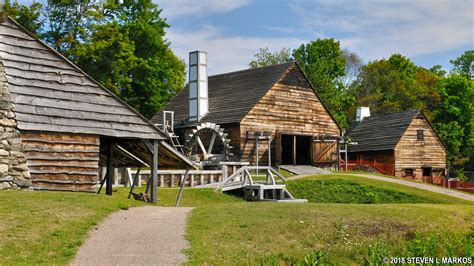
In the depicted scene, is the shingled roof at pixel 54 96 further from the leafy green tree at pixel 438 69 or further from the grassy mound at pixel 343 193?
the leafy green tree at pixel 438 69

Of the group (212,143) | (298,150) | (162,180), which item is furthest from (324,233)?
(298,150)

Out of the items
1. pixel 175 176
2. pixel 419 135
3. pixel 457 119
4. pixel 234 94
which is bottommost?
pixel 175 176

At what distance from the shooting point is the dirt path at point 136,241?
1179cm

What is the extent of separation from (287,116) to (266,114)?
2.05 meters

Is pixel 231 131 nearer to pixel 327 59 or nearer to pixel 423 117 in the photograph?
pixel 423 117

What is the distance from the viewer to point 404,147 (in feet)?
166

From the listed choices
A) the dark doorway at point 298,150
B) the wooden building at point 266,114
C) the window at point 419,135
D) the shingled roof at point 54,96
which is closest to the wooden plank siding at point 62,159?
the shingled roof at point 54,96

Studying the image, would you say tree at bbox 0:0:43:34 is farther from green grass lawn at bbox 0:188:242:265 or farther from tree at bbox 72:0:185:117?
green grass lawn at bbox 0:188:242:265

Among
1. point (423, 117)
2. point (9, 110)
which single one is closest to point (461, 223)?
point (9, 110)

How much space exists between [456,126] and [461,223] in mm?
55009

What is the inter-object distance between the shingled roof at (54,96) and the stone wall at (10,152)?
0.23 meters

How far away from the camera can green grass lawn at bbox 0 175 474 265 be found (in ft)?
40.2

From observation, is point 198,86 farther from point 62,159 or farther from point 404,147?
point 62,159

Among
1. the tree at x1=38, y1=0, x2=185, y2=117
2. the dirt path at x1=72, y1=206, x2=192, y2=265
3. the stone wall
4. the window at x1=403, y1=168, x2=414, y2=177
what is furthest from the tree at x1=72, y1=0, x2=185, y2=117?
the dirt path at x1=72, y1=206, x2=192, y2=265
